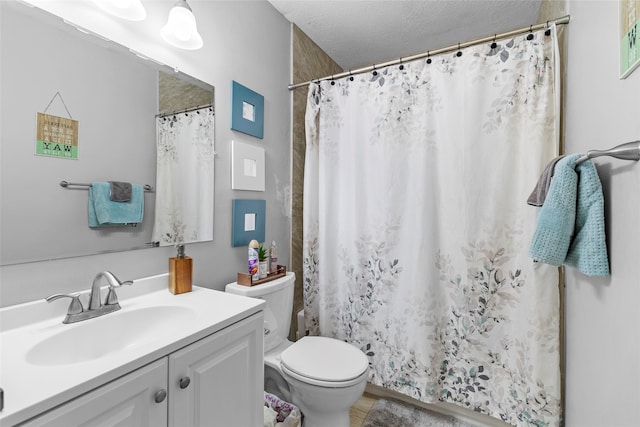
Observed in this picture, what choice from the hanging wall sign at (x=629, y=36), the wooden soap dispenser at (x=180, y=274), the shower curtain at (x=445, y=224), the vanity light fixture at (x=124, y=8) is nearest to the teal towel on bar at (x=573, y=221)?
the hanging wall sign at (x=629, y=36)

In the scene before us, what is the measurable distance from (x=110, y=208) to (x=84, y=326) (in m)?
0.41

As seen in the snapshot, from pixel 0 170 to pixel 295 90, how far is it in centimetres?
165

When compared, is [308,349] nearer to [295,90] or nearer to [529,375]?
[529,375]

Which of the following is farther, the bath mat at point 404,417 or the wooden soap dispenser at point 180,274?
the bath mat at point 404,417

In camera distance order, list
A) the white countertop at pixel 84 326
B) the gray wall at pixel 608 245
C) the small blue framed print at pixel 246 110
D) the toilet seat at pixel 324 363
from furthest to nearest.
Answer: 1. the small blue framed print at pixel 246 110
2. the toilet seat at pixel 324 363
3. the gray wall at pixel 608 245
4. the white countertop at pixel 84 326

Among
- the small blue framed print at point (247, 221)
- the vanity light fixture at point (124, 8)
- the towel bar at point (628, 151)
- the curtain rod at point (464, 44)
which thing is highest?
the curtain rod at point (464, 44)

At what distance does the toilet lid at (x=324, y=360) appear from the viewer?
1294 millimetres

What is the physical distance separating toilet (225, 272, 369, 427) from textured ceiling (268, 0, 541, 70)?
68.5 inches

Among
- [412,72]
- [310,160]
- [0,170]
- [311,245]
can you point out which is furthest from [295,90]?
[0,170]

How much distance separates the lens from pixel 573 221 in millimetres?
871

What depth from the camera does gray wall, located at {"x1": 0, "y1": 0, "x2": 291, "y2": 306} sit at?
0.93 metres

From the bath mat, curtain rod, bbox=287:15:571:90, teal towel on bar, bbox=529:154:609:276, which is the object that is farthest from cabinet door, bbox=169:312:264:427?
curtain rod, bbox=287:15:571:90

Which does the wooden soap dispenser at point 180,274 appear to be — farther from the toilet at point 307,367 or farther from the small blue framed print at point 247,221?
the small blue framed print at point 247,221

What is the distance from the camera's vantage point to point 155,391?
71cm
